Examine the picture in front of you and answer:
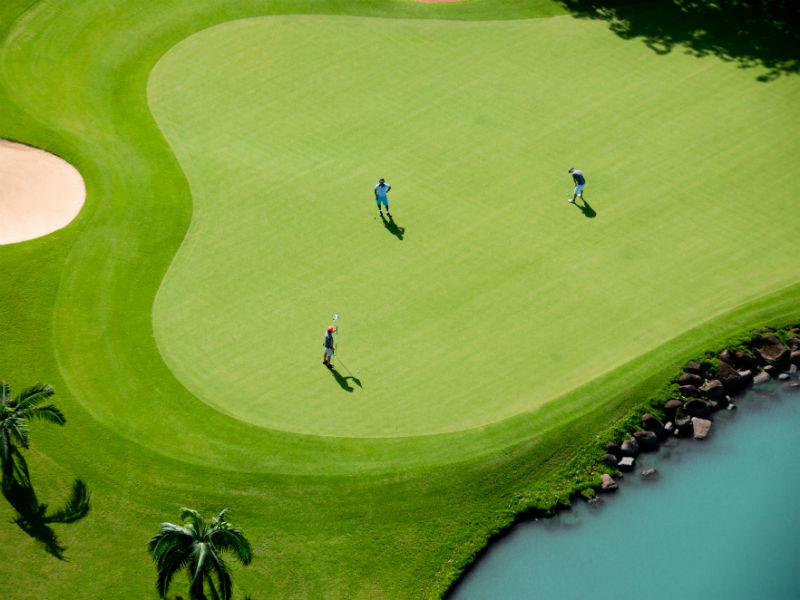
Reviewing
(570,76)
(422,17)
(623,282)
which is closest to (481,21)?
(422,17)

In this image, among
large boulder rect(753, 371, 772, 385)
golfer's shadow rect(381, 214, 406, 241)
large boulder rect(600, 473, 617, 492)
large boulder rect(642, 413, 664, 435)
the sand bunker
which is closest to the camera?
large boulder rect(600, 473, 617, 492)

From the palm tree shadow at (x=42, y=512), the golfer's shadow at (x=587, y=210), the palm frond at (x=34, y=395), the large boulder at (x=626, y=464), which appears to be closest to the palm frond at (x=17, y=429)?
the palm frond at (x=34, y=395)

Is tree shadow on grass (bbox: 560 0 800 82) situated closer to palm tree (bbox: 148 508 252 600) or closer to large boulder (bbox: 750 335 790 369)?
large boulder (bbox: 750 335 790 369)

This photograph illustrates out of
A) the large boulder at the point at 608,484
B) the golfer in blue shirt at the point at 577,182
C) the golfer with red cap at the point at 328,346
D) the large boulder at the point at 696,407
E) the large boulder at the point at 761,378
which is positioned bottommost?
the large boulder at the point at 608,484

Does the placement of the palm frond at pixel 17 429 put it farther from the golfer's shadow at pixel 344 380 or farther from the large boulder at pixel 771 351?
the large boulder at pixel 771 351

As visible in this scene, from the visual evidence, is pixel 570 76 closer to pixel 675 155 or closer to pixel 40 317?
pixel 675 155

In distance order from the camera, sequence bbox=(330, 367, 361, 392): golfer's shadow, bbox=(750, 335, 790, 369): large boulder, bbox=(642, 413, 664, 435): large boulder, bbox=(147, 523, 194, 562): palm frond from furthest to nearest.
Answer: bbox=(750, 335, 790, 369): large boulder < bbox=(330, 367, 361, 392): golfer's shadow < bbox=(642, 413, 664, 435): large boulder < bbox=(147, 523, 194, 562): palm frond

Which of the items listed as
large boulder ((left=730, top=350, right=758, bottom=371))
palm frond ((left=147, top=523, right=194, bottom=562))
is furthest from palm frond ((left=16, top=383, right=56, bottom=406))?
large boulder ((left=730, top=350, right=758, bottom=371))

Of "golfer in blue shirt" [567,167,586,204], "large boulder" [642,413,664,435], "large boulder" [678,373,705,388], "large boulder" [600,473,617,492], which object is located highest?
"golfer in blue shirt" [567,167,586,204]
